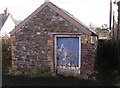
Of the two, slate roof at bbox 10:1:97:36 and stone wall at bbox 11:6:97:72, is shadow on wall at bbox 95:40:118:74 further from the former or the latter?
slate roof at bbox 10:1:97:36

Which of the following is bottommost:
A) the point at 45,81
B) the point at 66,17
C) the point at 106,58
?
the point at 45,81

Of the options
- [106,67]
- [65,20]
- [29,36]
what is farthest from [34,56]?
[106,67]

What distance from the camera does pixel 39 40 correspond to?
12.0 metres

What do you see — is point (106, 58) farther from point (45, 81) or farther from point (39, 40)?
point (45, 81)

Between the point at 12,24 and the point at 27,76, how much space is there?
31137 mm

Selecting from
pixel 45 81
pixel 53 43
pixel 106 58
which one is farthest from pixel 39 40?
pixel 106 58

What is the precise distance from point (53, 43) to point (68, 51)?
0.95 meters

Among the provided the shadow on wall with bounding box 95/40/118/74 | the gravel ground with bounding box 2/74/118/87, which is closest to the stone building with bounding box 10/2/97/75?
the gravel ground with bounding box 2/74/118/87

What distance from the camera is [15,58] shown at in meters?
12.5

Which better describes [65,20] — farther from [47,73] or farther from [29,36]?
[47,73]

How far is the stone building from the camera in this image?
37.6ft

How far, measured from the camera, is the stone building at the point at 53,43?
1146 cm

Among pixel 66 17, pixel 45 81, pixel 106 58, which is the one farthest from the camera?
pixel 106 58

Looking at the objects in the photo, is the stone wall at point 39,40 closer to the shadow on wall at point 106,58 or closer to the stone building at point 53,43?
the stone building at point 53,43
